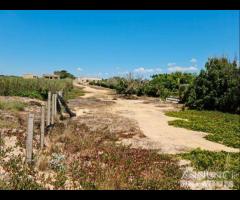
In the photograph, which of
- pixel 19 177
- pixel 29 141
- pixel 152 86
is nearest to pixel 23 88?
pixel 152 86

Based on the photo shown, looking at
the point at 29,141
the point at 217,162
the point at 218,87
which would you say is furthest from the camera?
the point at 218,87

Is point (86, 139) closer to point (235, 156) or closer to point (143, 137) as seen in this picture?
point (143, 137)

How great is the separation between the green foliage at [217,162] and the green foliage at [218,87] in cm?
1531

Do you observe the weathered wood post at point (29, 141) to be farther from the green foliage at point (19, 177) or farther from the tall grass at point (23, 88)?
the tall grass at point (23, 88)

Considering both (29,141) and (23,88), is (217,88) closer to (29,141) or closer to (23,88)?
(23,88)

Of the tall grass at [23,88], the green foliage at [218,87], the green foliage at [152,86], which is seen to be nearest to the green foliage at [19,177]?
the green foliage at [218,87]

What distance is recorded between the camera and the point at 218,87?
26.4 meters

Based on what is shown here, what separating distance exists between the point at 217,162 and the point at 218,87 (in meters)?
18.2

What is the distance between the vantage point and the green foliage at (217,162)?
8.05 m

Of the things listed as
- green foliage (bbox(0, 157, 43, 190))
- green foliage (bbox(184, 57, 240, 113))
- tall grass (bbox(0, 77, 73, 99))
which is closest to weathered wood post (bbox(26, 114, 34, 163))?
green foliage (bbox(0, 157, 43, 190))

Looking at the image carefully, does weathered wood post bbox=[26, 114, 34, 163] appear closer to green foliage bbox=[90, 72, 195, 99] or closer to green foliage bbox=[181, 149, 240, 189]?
green foliage bbox=[181, 149, 240, 189]

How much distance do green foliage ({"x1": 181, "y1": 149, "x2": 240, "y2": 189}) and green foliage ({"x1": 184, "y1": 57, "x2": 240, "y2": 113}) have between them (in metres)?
15.3

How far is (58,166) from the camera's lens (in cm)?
785
